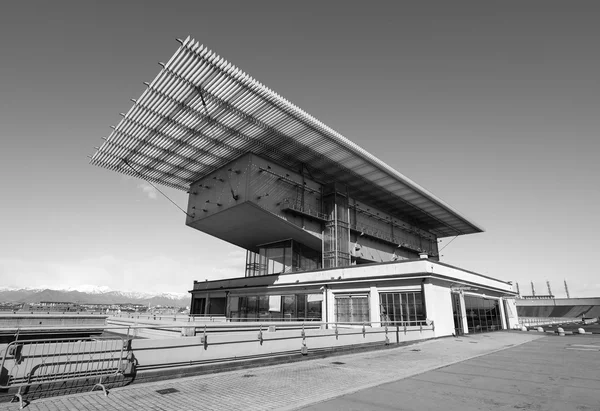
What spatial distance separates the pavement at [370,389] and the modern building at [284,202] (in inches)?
405

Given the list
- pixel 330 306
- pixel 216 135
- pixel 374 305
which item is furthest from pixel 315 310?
pixel 216 135

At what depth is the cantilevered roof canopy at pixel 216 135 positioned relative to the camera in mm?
23906

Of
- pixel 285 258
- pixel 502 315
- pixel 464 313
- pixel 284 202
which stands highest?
pixel 284 202

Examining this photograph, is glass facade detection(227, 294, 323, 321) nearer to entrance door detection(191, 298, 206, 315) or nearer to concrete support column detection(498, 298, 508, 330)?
entrance door detection(191, 298, 206, 315)

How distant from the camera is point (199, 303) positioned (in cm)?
4809

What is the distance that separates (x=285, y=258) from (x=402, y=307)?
1713cm

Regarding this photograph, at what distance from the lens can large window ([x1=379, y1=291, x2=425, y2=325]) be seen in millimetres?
24906

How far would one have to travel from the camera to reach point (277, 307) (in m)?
35.1

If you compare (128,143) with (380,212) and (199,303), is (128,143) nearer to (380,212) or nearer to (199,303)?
(199,303)

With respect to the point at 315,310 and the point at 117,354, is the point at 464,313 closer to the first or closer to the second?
the point at 315,310

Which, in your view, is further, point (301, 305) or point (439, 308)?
point (301, 305)

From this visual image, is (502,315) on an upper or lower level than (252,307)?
lower

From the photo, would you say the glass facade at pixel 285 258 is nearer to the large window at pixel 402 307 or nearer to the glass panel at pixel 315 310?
the glass panel at pixel 315 310

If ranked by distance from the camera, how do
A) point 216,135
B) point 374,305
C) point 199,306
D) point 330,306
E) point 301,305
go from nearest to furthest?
point 374,305, point 330,306, point 216,135, point 301,305, point 199,306
